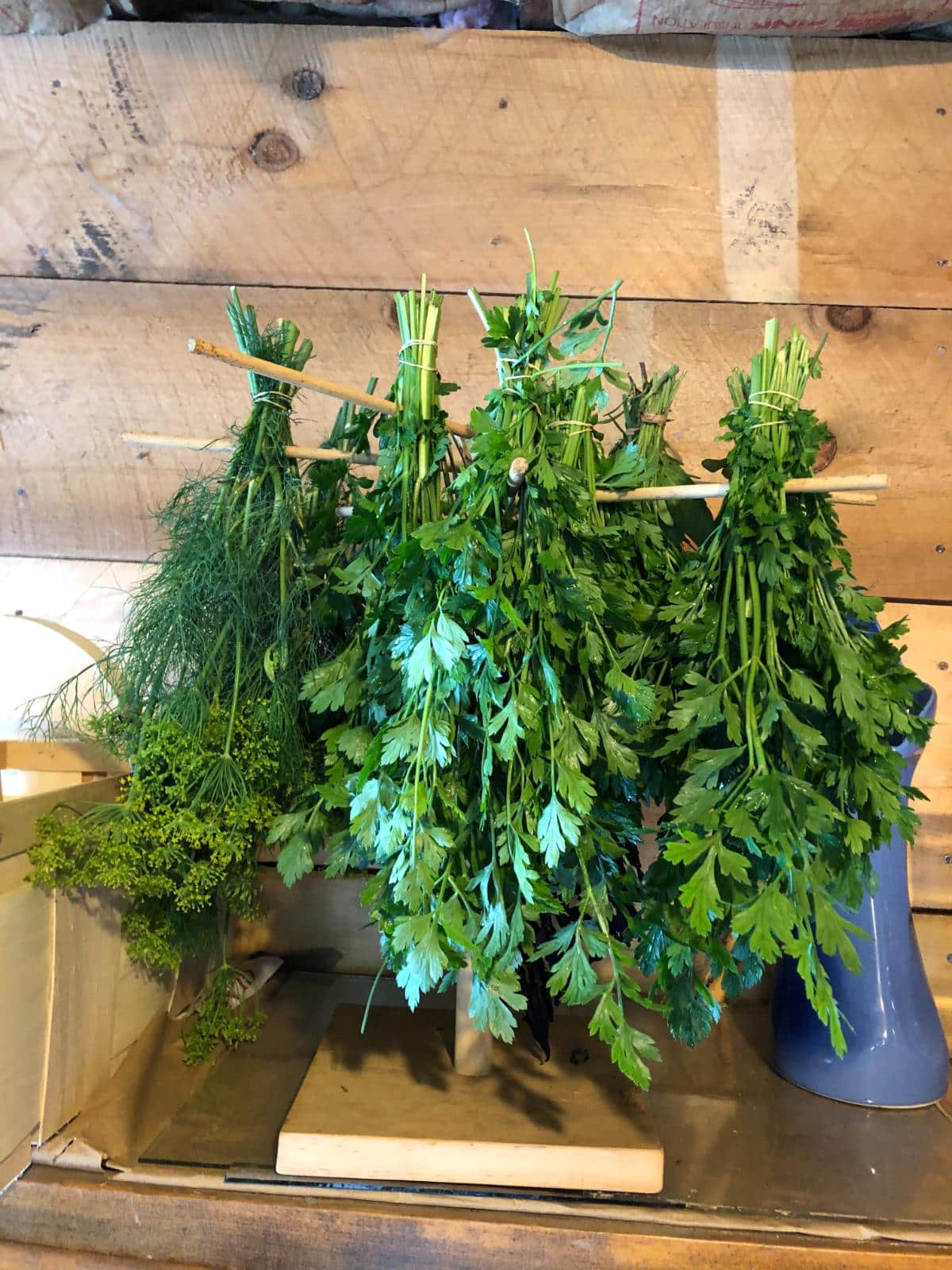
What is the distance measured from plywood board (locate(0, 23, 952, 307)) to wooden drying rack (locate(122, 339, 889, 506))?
376mm

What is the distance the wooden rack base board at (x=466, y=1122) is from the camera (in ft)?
2.41

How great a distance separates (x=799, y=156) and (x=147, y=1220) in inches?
53.4

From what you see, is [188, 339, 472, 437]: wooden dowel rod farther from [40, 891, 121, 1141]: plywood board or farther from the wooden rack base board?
the wooden rack base board

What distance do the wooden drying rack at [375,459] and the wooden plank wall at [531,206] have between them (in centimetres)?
27

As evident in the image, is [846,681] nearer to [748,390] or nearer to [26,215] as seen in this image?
[748,390]

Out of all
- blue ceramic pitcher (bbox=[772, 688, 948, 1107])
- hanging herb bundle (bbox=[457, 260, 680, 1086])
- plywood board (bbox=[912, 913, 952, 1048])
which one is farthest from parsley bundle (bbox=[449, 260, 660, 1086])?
plywood board (bbox=[912, 913, 952, 1048])

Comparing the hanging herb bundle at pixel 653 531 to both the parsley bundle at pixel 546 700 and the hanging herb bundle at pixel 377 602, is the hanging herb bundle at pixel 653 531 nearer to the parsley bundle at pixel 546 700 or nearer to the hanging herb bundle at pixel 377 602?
the parsley bundle at pixel 546 700

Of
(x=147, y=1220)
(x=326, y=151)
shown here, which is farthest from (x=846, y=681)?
(x=326, y=151)

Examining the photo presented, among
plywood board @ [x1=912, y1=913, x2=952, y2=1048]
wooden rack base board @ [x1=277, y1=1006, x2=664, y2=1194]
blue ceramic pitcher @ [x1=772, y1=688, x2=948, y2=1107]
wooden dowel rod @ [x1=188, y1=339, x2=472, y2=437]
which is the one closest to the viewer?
wooden dowel rod @ [x1=188, y1=339, x2=472, y2=437]

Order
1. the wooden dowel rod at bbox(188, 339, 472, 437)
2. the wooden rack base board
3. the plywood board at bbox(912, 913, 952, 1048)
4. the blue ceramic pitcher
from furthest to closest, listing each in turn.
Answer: the plywood board at bbox(912, 913, 952, 1048)
the blue ceramic pitcher
the wooden rack base board
the wooden dowel rod at bbox(188, 339, 472, 437)

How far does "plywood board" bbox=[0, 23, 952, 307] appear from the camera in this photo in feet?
3.59

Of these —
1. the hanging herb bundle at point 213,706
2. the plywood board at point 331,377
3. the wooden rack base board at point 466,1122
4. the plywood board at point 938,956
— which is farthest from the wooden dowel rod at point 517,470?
the plywood board at point 938,956

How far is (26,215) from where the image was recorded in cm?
112

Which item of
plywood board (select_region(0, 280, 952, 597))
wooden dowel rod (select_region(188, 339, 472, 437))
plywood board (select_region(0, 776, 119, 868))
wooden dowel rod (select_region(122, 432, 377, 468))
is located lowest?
plywood board (select_region(0, 776, 119, 868))
